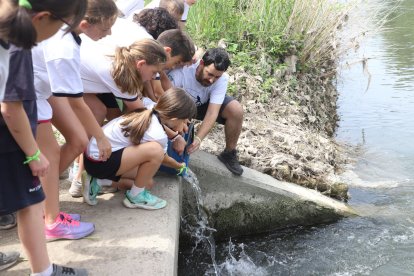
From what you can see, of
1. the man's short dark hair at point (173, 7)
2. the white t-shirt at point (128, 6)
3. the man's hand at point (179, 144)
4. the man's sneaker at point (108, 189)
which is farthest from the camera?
the white t-shirt at point (128, 6)

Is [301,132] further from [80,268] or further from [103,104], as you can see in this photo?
[80,268]

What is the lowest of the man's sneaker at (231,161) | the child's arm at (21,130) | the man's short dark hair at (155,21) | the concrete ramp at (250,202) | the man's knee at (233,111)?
the concrete ramp at (250,202)

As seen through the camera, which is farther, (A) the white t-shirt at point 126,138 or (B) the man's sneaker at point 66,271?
(A) the white t-shirt at point 126,138

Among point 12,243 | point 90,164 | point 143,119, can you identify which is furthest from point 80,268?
point 143,119

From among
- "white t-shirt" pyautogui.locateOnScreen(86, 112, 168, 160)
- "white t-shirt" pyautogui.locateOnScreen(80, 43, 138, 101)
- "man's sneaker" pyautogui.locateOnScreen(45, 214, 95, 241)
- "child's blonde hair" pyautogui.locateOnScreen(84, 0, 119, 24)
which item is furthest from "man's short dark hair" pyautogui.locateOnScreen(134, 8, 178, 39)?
"man's sneaker" pyautogui.locateOnScreen(45, 214, 95, 241)

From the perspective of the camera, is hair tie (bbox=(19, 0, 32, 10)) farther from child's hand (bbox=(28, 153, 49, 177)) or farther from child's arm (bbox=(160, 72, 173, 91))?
child's arm (bbox=(160, 72, 173, 91))

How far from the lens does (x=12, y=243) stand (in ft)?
8.25

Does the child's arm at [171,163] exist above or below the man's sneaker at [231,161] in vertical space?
above

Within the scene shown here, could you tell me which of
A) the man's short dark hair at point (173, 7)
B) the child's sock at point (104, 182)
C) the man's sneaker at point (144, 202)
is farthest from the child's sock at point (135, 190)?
the man's short dark hair at point (173, 7)

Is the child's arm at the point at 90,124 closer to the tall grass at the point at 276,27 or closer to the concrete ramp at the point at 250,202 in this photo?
the concrete ramp at the point at 250,202

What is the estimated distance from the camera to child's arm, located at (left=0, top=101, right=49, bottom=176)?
1800 millimetres

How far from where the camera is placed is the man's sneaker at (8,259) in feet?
7.37

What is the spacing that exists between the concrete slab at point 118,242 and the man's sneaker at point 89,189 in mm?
44

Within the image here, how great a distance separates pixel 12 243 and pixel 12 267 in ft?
0.89
